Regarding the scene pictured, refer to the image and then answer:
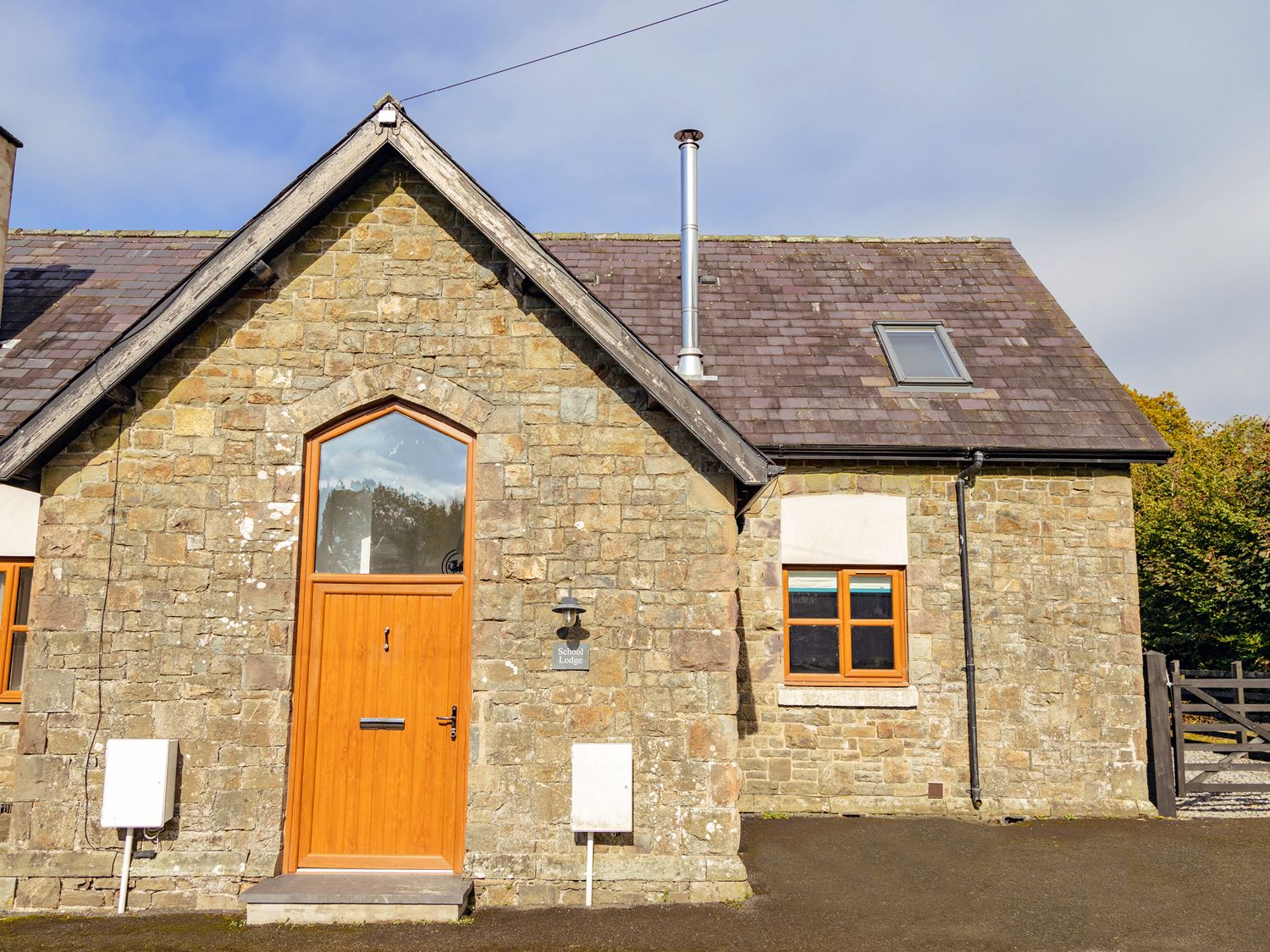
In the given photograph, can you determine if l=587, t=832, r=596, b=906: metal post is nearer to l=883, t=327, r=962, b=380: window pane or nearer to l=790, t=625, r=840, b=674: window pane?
l=790, t=625, r=840, b=674: window pane

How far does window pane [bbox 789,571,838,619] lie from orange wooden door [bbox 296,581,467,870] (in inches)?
178

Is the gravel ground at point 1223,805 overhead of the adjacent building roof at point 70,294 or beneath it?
beneath

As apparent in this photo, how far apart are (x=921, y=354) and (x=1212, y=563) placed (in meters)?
8.77

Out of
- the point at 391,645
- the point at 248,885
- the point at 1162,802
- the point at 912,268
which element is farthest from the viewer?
the point at 912,268

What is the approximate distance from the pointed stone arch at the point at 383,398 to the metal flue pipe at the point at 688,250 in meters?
2.87

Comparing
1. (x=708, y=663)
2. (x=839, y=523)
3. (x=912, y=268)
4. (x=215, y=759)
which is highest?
(x=912, y=268)

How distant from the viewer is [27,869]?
685 cm

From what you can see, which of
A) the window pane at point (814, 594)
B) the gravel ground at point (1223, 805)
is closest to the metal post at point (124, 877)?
the window pane at point (814, 594)

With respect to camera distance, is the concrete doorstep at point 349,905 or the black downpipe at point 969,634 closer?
the concrete doorstep at point 349,905

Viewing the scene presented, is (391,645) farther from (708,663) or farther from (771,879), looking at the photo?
(771,879)

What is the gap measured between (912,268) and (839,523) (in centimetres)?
528

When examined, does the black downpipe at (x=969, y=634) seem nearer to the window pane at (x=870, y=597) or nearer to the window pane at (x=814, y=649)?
the window pane at (x=870, y=597)

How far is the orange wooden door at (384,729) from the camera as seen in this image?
23.2 feet

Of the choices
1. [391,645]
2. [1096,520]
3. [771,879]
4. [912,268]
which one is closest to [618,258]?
[912,268]
